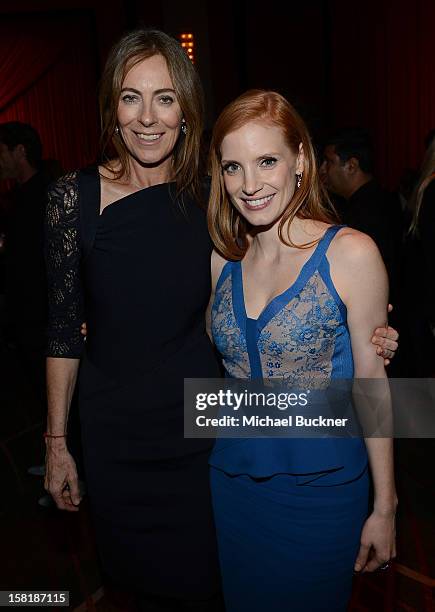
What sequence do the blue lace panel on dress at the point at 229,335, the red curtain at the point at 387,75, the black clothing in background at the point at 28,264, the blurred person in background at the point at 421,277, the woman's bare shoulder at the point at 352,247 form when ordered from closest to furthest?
the woman's bare shoulder at the point at 352,247
the blue lace panel on dress at the point at 229,335
the blurred person in background at the point at 421,277
the black clothing in background at the point at 28,264
the red curtain at the point at 387,75

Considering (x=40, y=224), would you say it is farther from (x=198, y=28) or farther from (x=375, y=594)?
(x=198, y=28)

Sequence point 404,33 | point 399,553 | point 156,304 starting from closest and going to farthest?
point 156,304 < point 399,553 < point 404,33

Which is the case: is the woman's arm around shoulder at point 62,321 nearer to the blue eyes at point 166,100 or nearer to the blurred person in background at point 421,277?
the blue eyes at point 166,100

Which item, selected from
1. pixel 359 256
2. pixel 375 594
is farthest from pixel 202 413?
pixel 375 594

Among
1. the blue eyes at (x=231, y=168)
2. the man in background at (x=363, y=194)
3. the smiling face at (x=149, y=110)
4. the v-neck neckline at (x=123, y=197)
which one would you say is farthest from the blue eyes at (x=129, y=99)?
the man in background at (x=363, y=194)

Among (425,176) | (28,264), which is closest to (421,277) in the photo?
(425,176)

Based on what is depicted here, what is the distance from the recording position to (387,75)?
316 inches

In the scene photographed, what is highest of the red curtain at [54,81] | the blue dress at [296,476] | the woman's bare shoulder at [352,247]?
the red curtain at [54,81]

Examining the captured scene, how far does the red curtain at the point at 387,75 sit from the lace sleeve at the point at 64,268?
688 centimetres

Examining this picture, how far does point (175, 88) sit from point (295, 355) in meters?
0.72

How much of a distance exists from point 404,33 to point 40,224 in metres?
6.12

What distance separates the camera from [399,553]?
2729 millimetres

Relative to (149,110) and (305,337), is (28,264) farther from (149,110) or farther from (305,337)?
(305,337)

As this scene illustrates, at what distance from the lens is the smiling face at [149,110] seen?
1654 mm
